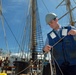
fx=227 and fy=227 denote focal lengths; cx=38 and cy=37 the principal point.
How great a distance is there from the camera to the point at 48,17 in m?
3.90

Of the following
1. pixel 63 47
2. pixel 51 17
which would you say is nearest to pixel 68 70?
pixel 63 47

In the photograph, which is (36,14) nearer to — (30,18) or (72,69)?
(30,18)

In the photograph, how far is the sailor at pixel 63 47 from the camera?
3.65 metres

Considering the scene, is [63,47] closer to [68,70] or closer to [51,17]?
[68,70]

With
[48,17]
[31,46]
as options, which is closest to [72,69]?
[48,17]

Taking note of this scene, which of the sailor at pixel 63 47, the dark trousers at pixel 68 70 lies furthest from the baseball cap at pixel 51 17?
the dark trousers at pixel 68 70

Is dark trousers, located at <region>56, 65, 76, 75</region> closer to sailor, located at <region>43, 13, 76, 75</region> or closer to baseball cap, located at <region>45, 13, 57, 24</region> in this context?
sailor, located at <region>43, 13, 76, 75</region>

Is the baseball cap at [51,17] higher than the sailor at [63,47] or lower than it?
higher

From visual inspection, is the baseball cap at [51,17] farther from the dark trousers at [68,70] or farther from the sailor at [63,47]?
the dark trousers at [68,70]

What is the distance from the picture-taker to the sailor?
3.65m

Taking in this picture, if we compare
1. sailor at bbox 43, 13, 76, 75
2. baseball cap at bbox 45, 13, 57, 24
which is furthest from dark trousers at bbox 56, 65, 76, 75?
baseball cap at bbox 45, 13, 57, 24

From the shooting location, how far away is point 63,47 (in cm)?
372

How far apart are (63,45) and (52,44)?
249 mm

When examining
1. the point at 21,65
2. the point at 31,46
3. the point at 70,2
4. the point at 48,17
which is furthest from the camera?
the point at 70,2
